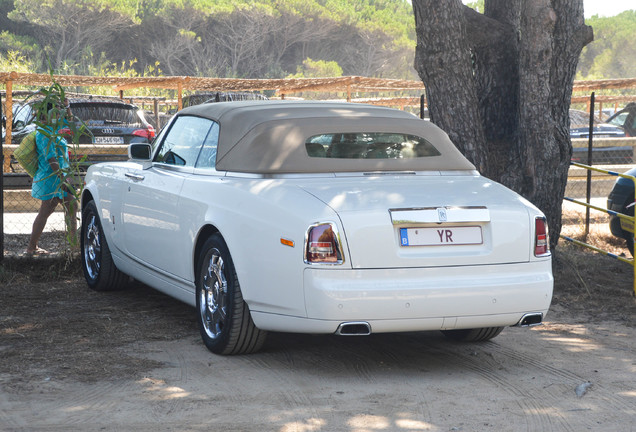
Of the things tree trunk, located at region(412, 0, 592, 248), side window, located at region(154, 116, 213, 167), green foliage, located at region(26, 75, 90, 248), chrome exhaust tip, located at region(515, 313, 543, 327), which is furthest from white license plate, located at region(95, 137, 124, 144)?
chrome exhaust tip, located at region(515, 313, 543, 327)

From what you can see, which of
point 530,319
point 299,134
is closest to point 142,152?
point 299,134

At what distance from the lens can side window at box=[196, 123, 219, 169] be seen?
624 centimetres

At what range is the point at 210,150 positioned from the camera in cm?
633

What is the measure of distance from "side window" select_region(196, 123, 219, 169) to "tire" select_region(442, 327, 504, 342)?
198 cm

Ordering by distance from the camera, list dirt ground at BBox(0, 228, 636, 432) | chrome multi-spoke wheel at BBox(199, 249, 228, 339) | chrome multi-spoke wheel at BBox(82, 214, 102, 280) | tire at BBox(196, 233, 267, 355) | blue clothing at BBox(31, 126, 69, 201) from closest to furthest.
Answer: dirt ground at BBox(0, 228, 636, 432) < tire at BBox(196, 233, 267, 355) < chrome multi-spoke wheel at BBox(199, 249, 228, 339) < chrome multi-spoke wheel at BBox(82, 214, 102, 280) < blue clothing at BBox(31, 126, 69, 201)

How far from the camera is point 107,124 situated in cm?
1759

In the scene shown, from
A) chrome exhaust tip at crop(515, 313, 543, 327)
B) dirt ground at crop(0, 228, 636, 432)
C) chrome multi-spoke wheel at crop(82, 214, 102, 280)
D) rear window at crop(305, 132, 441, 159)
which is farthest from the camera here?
chrome multi-spoke wheel at crop(82, 214, 102, 280)

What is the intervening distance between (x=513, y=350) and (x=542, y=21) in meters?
3.75

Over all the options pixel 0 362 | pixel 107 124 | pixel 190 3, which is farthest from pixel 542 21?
pixel 190 3

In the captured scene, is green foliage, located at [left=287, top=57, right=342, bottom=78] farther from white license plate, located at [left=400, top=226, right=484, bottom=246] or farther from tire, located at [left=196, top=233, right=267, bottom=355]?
white license plate, located at [left=400, top=226, right=484, bottom=246]

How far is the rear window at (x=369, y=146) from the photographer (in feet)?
19.8

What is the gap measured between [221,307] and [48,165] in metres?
4.35

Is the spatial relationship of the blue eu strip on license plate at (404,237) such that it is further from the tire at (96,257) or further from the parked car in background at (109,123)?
the parked car in background at (109,123)

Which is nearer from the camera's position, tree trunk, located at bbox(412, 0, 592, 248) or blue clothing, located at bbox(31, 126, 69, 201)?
tree trunk, located at bbox(412, 0, 592, 248)
